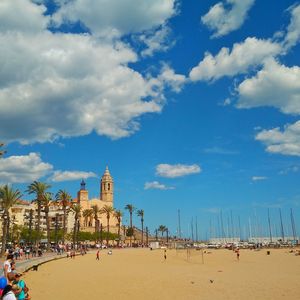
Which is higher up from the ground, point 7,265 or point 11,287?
point 7,265

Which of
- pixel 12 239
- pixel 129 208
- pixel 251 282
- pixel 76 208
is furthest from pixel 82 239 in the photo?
pixel 251 282

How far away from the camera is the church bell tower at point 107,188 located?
538ft

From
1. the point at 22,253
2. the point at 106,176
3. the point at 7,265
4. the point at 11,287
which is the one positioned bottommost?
the point at 11,287

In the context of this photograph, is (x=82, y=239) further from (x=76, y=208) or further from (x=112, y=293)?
(x=112, y=293)

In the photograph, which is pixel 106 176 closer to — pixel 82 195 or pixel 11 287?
pixel 82 195

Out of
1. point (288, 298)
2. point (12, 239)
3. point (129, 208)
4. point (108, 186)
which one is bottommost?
point (288, 298)

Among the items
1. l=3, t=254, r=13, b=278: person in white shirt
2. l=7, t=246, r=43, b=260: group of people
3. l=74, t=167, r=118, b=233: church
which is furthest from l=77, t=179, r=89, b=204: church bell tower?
l=3, t=254, r=13, b=278: person in white shirt

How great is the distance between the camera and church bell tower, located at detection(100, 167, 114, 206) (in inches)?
6462

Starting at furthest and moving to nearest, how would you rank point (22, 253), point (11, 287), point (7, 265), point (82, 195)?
point (82, 195), point (22, 253), point (7, 265), point (11, 287)

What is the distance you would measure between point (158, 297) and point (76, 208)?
71.3 metres

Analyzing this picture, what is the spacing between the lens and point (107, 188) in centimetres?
16425

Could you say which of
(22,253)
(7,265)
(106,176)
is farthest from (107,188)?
(7,265)

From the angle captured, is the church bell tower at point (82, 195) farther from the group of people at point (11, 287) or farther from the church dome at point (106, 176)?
the group of people at point (11, 287)

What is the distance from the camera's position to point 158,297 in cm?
1847
